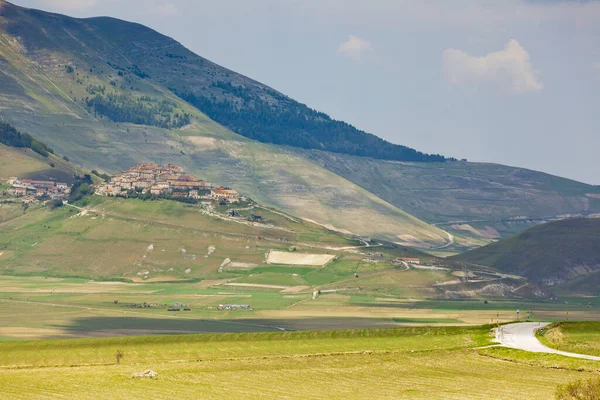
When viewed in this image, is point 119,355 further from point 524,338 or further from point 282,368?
point 524,338

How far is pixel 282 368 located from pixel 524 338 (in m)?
31.1

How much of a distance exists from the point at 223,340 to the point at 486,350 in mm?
37025

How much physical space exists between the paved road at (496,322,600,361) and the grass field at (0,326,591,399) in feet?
8.40

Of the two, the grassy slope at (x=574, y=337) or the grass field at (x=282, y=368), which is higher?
the grassy slope at (x=574, y=337)

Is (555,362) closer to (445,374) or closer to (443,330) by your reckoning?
(445,374)

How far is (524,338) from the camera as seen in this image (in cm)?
11869

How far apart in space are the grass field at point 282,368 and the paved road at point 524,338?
256cm

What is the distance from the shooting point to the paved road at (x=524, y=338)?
107 meters

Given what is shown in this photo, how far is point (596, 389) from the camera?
7106cm

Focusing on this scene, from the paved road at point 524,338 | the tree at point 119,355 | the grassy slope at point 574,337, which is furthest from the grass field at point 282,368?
the grassy slope at point 574,337

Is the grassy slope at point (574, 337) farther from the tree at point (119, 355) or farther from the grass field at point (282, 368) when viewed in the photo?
the tree at point (119, 355)

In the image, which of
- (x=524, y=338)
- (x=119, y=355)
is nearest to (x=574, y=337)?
(x=524, y=338)

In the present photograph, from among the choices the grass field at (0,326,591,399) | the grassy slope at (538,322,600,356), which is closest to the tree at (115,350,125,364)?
the grass field at (0,326,591,399)

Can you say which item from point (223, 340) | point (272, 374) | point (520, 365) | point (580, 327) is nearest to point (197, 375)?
point (272, 374)
